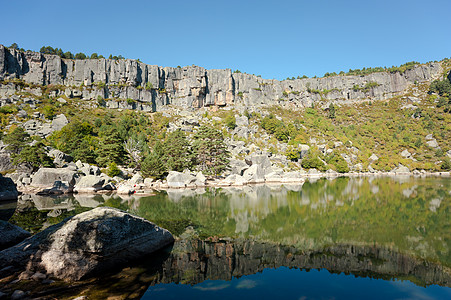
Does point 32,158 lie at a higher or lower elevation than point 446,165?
higher

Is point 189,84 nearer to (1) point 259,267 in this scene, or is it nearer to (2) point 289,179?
(2) point 289,179

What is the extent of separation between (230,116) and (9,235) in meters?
81.0

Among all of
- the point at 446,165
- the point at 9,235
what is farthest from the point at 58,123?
the point at 446,165

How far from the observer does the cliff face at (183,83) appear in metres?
91.6

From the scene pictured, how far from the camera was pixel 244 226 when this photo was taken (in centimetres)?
1547

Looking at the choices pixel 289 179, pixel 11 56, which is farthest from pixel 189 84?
pixel 289 179

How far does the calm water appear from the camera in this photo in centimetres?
762

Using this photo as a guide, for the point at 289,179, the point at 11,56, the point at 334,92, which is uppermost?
the point at 11,56

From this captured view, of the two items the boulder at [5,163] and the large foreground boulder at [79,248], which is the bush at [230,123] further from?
the large foreground boulder at [79,248]

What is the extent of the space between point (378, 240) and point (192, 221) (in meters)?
11.1

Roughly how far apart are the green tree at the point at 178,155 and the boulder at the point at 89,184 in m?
13.1

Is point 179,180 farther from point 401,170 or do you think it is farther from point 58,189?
point 401,170

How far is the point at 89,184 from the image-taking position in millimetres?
31688

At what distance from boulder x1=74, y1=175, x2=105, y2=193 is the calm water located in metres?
12.5
